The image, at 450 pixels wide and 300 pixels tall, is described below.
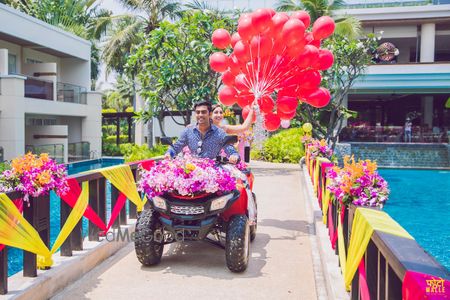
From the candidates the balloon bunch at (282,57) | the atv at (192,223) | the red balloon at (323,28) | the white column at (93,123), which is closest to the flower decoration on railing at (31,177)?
the atv at (192,223)

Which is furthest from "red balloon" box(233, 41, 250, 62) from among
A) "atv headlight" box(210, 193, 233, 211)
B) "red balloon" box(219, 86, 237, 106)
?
Result: "atv headlight" box(210, 193, 233, 211)

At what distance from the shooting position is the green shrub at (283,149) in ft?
68.7

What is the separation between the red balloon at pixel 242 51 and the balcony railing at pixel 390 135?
19373 mm

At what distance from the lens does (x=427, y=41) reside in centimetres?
2512

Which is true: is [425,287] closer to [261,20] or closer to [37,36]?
[261,20]

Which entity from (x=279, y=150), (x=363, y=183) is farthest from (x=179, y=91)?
(x=363, y=183)

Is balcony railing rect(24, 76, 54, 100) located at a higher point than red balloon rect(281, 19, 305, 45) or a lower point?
higher

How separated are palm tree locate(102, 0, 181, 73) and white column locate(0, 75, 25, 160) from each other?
8.68 meters

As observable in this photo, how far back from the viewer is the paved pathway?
4125mm

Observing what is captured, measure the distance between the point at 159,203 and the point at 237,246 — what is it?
88 centimetres

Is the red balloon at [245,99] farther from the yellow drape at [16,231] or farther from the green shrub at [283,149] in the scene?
the green shrub at [283,149]

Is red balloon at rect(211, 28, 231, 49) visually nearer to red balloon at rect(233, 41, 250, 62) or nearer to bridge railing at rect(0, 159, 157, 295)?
red balloon at rect(233, 41, 250, 62)

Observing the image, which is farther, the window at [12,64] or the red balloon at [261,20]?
the window at [12,64]

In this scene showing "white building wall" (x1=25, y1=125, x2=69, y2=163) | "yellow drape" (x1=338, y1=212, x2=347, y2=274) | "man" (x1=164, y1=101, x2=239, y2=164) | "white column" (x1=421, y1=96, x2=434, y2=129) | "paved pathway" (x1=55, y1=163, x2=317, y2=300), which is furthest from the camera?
"white column" (x1=421, y1=96, x2=434, y2=129)
